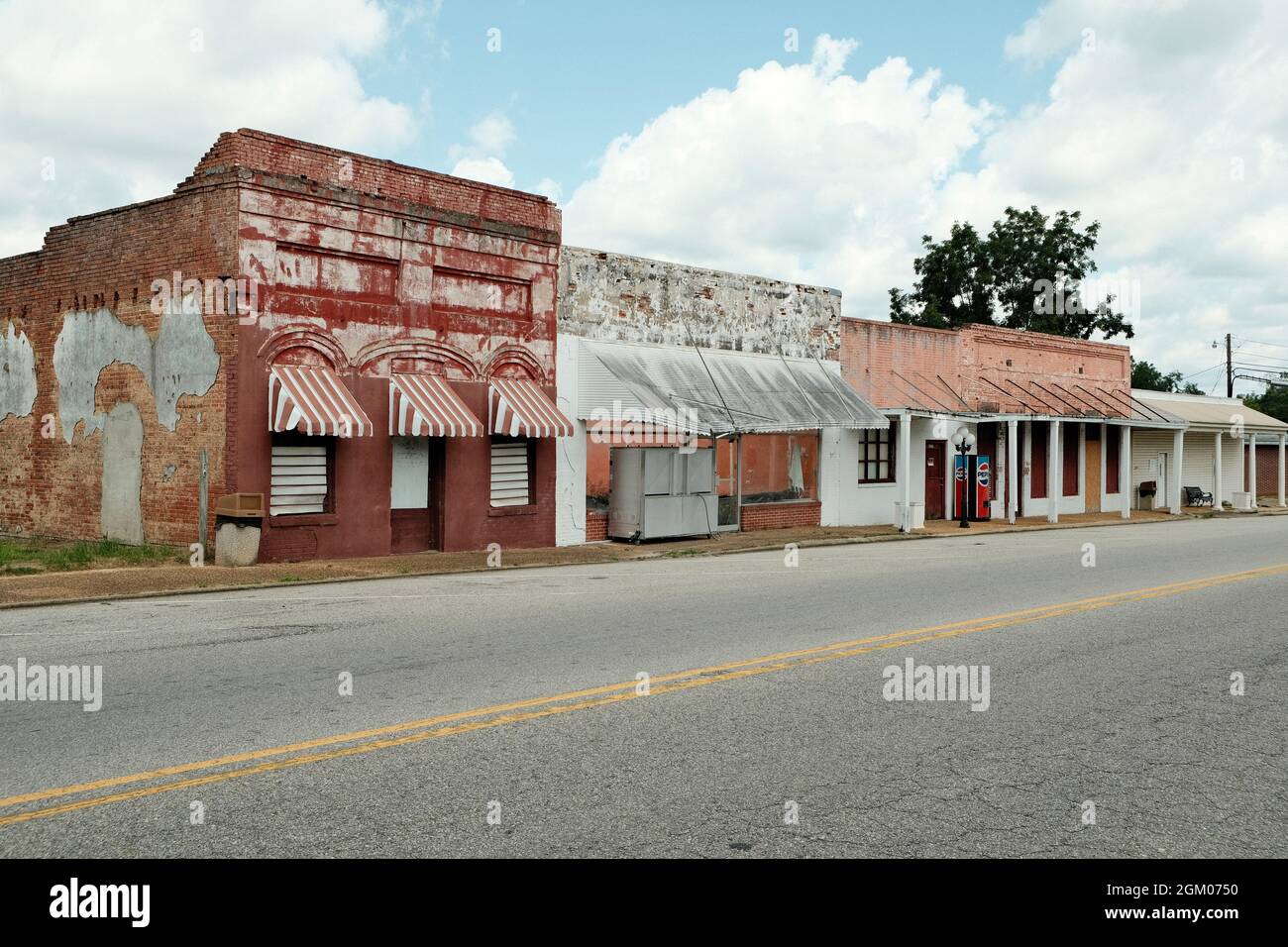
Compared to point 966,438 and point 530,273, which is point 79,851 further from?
point 966,438

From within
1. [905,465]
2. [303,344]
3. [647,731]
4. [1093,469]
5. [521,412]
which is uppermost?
[303,344]

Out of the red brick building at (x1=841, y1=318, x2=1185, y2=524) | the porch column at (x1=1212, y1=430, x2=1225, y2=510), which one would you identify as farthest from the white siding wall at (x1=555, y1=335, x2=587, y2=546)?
the porch column at (x1=1212, y1=430, x2=1225, y2=510)

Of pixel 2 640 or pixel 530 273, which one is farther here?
pixel 530 273

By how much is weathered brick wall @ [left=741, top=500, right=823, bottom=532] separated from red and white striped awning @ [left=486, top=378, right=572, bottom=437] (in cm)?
634

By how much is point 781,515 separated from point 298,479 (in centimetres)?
1252

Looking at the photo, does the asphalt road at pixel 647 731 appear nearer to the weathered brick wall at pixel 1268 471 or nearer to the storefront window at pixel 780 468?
the storefront window at pixel 780 468

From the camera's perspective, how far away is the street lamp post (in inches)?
1169

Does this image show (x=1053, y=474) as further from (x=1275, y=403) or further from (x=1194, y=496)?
(x=1275, y=403)

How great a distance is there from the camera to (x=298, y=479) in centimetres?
1819

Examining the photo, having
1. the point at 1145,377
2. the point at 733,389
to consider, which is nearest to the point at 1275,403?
the point at 1145,377

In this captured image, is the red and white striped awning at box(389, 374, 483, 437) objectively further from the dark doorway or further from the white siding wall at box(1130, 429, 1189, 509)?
the white siding wall at box(1130, 429, 1189, 509)

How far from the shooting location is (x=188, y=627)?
10742mm

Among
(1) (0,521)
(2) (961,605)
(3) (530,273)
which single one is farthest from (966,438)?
(1) (0,521)
